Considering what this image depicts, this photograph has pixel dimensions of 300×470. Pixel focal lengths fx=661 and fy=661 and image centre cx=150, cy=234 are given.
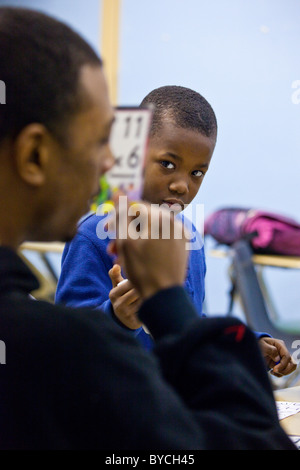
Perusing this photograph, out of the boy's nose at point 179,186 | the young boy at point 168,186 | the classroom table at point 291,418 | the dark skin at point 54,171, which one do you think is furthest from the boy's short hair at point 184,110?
the dark skin at point 54,171

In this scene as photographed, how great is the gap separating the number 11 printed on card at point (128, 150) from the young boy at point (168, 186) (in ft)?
1.56

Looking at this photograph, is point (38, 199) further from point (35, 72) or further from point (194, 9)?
point (194, 9)

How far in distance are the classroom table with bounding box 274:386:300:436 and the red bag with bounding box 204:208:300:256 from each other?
6.20 ft

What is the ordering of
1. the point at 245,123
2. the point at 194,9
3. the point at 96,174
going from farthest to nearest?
the point at 194,9 → the point at 245,123 → the point at 96,174

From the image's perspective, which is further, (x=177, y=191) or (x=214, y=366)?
(x=177, y=191)

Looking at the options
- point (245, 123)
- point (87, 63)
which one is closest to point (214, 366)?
point (87, 63)

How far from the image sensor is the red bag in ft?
10.7

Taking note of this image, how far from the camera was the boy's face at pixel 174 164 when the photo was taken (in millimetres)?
1332

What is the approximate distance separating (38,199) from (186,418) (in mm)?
260

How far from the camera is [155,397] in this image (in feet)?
1.96
